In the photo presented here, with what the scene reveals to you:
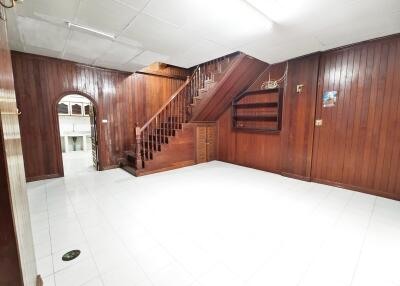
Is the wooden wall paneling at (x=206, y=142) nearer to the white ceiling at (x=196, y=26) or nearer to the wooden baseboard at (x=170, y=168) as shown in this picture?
the wooden baseboard at (x=170, y=168)

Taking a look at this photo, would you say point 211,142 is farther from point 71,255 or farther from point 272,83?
point 71,255

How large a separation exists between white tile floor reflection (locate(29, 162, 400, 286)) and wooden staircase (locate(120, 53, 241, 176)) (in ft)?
3.97

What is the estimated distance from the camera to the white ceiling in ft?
7.82

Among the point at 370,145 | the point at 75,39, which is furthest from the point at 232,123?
the point at 75,39

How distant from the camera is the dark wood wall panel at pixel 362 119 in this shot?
332 centimetres

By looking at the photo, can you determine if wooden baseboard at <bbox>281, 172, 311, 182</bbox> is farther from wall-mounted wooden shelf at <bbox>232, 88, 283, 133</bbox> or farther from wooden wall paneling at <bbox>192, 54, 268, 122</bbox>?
wooden wall paneling at <bbox>192, 54, 268, 122</bbox>

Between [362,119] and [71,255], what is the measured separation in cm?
515

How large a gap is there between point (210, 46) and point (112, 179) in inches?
147

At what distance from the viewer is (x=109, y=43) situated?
3545 millimetres

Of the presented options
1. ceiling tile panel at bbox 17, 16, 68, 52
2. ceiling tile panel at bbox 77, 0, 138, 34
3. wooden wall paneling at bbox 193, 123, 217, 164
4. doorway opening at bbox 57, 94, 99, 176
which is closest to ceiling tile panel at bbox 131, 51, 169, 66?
ceiling tile panel at bbox 77, 0, 138, 34

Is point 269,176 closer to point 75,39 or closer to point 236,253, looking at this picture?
point 236,253

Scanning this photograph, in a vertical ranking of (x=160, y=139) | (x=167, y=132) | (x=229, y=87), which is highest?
(x=229, y=87)

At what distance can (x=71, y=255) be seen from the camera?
197 centimetres

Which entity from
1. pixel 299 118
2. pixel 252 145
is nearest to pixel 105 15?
pixel 299 118
